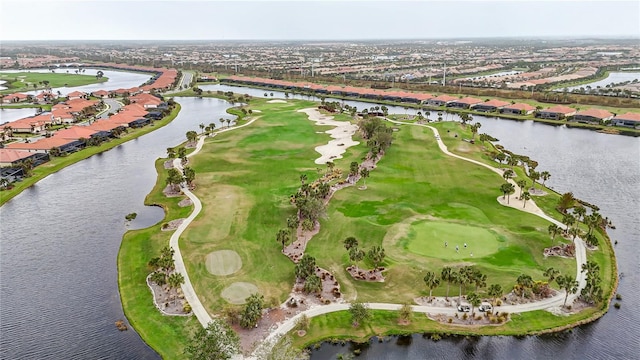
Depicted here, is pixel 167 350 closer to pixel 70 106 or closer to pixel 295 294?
pixel 295 294

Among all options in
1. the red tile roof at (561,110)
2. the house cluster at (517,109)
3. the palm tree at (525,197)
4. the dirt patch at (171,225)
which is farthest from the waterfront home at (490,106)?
the dirt patch at (171,225)

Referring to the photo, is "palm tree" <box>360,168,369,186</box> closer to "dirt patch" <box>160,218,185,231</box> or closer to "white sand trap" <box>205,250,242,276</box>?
"white sand trap" <box>205,250,242,276</box>

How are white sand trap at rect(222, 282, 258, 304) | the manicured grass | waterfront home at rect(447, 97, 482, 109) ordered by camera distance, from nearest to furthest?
the manicured grass < white sand trap at rect(222, 282, 258, 304) < waterfront home at rect(447, 97, 482, 109)

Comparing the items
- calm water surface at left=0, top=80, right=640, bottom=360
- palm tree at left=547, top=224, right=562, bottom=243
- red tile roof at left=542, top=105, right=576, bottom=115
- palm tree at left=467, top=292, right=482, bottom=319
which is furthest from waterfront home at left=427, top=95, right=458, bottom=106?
palm tree at left=467, top=292, right=482, bottom=319

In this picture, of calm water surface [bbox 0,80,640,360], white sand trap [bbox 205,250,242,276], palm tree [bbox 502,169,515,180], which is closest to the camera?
calm water surface [bbox 0,80,640,360]

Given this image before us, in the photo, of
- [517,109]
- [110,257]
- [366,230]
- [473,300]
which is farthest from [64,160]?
[517,109]

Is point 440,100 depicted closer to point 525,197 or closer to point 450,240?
point 525,197

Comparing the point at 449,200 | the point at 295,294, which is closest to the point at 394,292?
the point at 295,294
